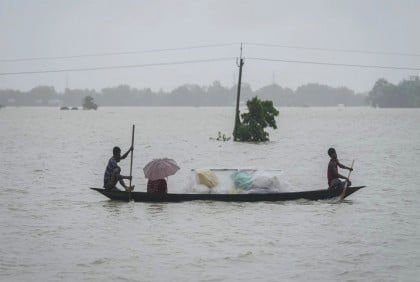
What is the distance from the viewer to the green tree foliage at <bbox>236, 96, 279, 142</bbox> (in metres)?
51.8

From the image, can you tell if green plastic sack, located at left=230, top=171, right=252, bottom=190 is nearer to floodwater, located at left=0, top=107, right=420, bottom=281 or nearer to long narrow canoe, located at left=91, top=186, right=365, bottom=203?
long narrow canoe, located at left=91, top=186, right=365, bottom=203

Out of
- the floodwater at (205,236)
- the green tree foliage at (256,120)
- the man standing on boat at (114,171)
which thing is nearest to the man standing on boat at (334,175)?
the floodwater at (205,236)

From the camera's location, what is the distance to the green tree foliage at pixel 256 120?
51.8 meters

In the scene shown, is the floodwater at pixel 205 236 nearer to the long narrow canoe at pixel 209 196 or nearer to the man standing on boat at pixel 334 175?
the long narrow canoe at pixel 209 196

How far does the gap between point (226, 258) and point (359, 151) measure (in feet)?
126

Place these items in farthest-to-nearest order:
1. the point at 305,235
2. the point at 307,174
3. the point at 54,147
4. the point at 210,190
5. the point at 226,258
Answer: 1. the point at 54,147
2. the point at 307,174
3. the point at 210,190
4. the point at 305,235
5. the point at 226,258

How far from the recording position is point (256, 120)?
177 feet

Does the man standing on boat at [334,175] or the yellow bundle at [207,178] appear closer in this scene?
the man standing on boat at [334,175]

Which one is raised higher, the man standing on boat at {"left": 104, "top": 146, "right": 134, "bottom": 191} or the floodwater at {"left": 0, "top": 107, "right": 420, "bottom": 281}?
the man standing on boat at {"left": 104, "top": 146, "right": 134, "bottom": 191}

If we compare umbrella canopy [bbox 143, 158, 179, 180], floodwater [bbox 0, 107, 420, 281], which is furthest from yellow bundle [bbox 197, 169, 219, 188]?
umbrella canopy [bbox 143, 158, 179, 180]

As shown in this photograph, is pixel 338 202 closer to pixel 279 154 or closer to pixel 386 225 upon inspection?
pixel 386 225

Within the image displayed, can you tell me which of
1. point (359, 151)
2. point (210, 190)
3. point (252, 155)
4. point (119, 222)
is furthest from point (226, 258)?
point (359, 151)

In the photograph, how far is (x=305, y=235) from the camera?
57.8 feet

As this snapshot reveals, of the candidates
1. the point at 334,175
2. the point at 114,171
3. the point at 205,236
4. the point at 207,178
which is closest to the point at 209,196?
the point at 207,178
